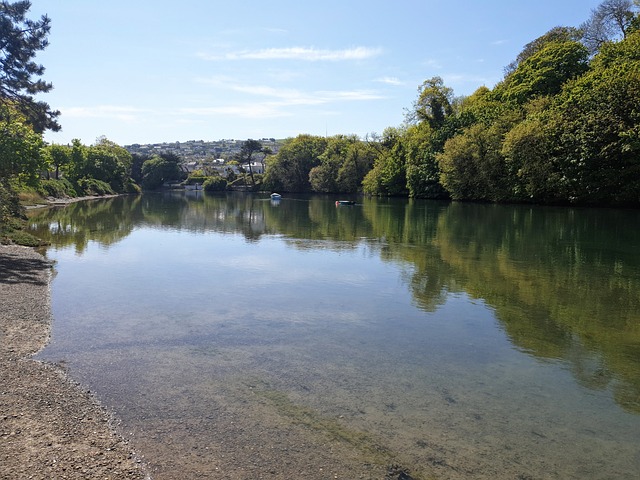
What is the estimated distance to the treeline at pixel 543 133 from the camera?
49.8 meters

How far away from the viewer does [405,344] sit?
11.7 meters

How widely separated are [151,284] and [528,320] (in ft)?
42.5

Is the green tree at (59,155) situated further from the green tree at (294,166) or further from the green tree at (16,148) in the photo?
the green tree at (16,148)

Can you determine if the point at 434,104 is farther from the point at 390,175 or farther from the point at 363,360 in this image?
the point at 363,360

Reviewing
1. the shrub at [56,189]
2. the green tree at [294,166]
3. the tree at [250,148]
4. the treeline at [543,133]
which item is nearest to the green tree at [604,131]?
the treeline at [543,133]

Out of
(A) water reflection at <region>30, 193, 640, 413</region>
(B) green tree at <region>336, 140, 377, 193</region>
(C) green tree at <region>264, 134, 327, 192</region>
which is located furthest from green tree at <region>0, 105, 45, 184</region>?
(C) green tree at <region>264, 134, 327, 192</region>

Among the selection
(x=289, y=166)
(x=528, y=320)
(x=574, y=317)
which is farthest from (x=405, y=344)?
(x=289, y=166)

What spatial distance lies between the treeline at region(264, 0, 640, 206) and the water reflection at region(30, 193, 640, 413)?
256 inches

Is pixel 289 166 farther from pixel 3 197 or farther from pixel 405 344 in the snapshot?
pixel 405 344

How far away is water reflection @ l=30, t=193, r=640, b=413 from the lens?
1173 centimetres

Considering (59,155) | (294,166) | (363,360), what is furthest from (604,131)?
(294,166)

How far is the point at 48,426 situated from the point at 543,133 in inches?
2329

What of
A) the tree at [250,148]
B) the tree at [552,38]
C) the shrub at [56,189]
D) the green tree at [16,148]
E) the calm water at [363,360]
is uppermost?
the tree at [552,38]

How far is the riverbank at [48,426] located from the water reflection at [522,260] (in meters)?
8.35
